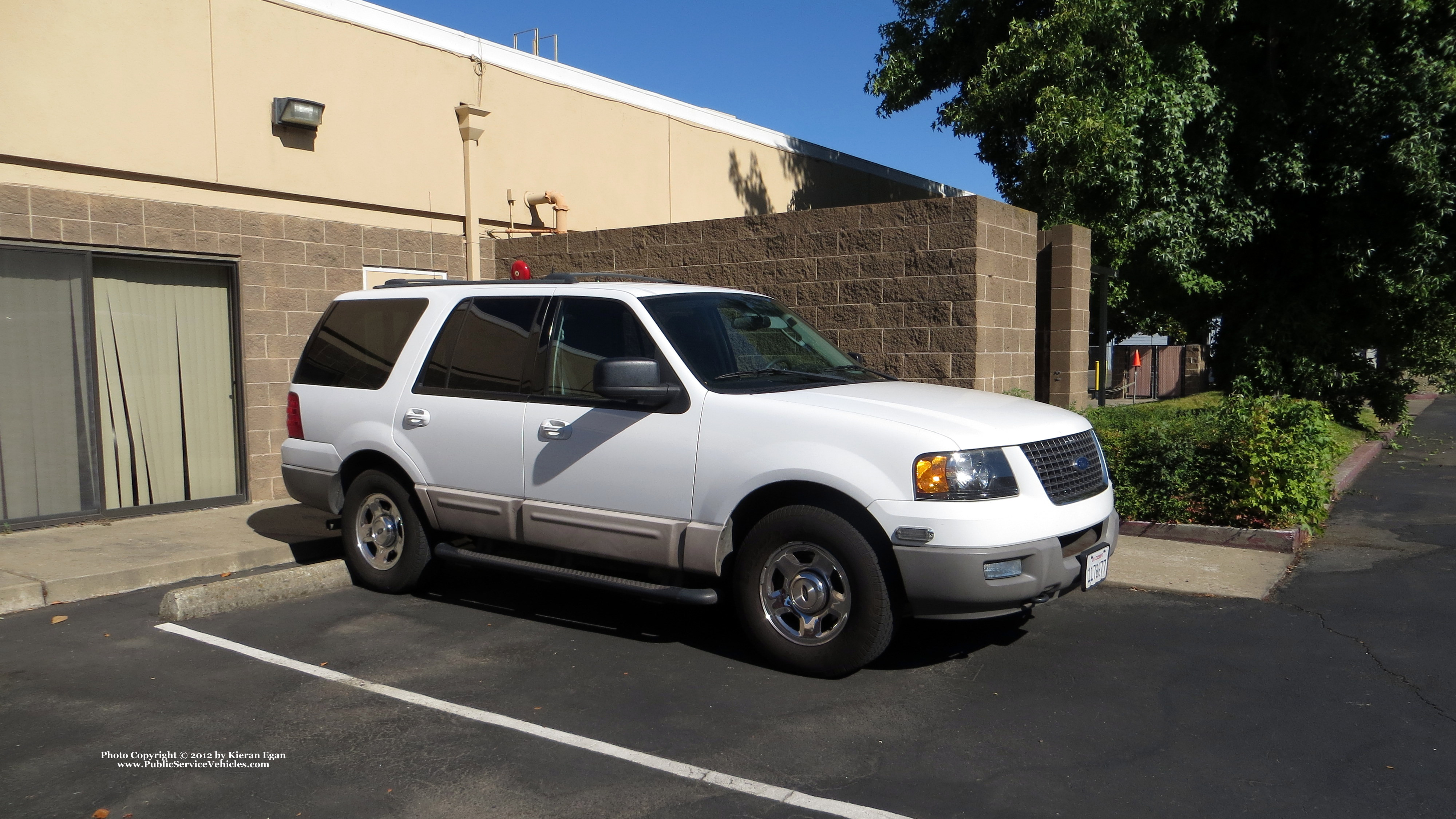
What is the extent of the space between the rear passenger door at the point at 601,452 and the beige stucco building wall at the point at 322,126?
18.6 ft

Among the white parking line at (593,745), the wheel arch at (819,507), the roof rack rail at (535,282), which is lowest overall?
the white parking line at (593,745)

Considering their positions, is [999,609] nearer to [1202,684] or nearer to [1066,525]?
[1066,525]

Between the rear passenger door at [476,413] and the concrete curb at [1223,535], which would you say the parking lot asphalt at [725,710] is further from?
the concrete curb at [1223,535]

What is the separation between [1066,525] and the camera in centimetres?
507

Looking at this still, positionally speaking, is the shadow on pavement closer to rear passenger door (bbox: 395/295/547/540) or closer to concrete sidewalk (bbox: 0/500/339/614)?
concrete sidewalk (bbox: 0/500/339/614)

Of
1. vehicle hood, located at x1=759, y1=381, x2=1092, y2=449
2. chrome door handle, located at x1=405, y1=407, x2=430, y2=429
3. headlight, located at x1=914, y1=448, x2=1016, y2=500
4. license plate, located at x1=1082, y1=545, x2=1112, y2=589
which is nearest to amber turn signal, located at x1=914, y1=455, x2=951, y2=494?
headlight, located at x1=914, y1=448, x2=1016, y2=500

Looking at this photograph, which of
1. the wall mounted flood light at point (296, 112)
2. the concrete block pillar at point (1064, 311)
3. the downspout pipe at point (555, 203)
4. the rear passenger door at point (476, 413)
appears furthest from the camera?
the downspout pipe at point (555, 203)

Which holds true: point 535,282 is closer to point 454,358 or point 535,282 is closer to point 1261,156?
point 454,358

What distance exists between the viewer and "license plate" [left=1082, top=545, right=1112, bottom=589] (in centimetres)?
518

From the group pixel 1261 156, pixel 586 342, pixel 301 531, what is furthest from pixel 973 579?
pixel 1261 156

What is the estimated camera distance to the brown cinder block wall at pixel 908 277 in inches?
361

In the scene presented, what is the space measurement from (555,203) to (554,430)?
761cm

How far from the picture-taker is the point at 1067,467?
5.30 m

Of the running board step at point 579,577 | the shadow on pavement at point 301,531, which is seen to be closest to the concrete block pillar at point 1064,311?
the running board step at point 579,577
